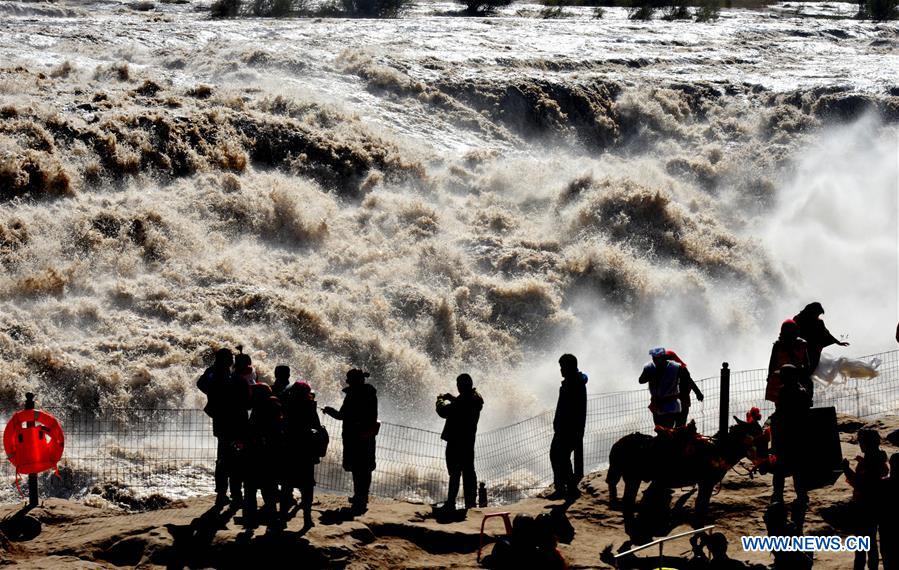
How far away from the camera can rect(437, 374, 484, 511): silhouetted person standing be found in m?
8.85

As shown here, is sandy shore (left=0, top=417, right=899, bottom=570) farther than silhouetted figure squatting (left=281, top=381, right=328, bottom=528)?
No

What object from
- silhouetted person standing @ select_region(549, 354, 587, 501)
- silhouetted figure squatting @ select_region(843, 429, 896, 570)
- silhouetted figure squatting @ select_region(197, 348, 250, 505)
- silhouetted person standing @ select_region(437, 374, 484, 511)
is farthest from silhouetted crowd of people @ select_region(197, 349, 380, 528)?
silhouetted figure squatting @ select_region(843, 429, 896, 570)

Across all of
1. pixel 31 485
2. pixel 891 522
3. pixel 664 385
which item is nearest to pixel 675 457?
pixel 664 385

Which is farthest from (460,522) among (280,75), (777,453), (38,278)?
(280,75)

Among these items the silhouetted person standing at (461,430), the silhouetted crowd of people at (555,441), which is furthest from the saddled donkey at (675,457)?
the silhouetted person standing at (461,430)

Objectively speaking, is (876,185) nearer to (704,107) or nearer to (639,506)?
(704,107)

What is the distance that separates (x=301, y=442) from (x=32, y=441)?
2.39 meters

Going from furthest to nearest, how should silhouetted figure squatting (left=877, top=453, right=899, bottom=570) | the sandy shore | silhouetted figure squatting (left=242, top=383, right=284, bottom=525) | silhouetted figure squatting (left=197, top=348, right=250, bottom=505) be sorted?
silhouetted figure squatting (left=197, top=348, right=250, bottom=505), silhouetted figure squatting (left=242, top=383, right=284, bottom=525), the sandy shore, silhouetted figure squatting (left=877, top=453, right=899, bottom=570)

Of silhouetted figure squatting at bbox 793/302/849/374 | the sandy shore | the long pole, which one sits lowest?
the sandy shore

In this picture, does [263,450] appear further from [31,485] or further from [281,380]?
[31,485]

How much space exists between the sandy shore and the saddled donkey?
0.48 meters

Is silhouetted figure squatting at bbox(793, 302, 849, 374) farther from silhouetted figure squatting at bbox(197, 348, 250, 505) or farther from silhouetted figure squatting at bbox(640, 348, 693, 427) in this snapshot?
silhouetted figure squatting at bbox(197, 348, 250, 505)

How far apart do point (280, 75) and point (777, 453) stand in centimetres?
1650

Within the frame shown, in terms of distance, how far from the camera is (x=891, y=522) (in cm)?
657
